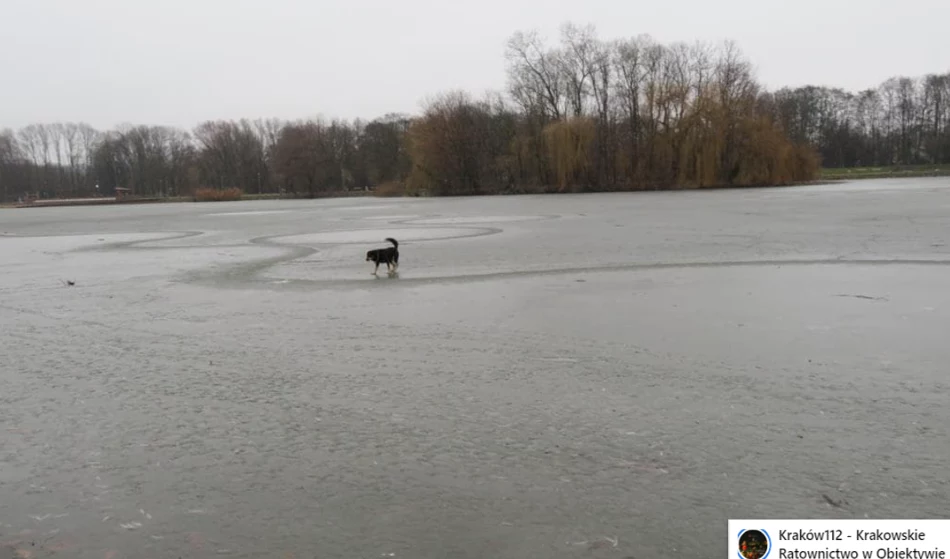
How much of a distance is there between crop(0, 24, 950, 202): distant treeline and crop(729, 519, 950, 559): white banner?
171 feet

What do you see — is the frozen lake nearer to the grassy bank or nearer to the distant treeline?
the distant treeline

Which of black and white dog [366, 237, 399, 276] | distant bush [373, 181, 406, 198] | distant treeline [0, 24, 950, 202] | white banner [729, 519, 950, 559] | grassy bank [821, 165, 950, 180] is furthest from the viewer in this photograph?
grassy bank [821, 165, 950, 180]

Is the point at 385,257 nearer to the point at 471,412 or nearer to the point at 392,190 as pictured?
the point at 471,412

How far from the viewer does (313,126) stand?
94.6 metres

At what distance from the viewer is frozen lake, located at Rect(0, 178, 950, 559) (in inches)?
133

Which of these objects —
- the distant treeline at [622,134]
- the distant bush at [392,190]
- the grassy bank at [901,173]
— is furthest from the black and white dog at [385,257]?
the grassy bank at [901,173]

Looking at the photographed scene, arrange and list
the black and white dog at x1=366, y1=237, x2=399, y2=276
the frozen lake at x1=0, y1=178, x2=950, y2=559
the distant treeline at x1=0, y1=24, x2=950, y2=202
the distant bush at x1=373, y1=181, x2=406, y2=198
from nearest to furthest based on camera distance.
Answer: the frozen lake at x1=0, y1=178, x2=950, y2=559
the black and white dog at x1=366, y1=237, x2=399, y2=276
the distant treeline at x1=0, y1=24, x2=950, y2=202
the distant bush at x1=373, y1=181, x2=406, y2=198

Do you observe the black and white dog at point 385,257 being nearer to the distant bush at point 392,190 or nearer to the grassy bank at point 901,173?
the distant bush at point 392,190

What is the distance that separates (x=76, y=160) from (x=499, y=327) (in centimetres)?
14193

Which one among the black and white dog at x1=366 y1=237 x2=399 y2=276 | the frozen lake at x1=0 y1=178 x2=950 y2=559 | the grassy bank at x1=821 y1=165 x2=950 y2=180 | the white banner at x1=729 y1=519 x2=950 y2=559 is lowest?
the white banner at x1=729 y1=519 x2=950 y2=559

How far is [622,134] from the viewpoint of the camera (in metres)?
58.5

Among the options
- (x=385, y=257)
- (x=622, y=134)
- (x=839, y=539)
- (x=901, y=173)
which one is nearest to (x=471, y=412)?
(x=839, y=539)

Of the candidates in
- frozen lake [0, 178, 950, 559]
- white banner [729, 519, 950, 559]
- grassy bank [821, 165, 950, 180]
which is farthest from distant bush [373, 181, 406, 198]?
white banner [729, 519, 950, 559]

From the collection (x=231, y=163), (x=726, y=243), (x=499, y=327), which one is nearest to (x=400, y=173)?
(x=231, y=163)
